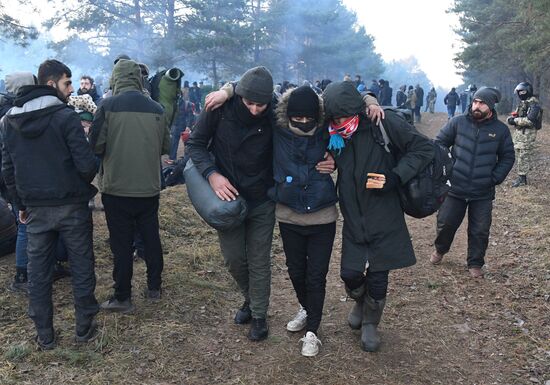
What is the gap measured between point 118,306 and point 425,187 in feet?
9.00

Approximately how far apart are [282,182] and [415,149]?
992 mm

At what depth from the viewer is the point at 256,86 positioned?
343 cm

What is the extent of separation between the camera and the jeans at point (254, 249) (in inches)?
151

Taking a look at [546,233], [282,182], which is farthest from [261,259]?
[546,233]

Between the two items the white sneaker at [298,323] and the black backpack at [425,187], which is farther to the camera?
the white sneaker at [298,323]

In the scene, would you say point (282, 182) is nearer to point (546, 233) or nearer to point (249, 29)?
point (546, 233)

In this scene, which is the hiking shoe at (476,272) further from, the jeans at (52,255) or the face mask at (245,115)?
the jeans at (52,255)

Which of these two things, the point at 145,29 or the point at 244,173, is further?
the point at 145,29

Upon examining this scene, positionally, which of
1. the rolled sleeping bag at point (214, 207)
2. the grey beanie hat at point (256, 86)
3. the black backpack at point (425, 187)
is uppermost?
the grey beanie hat at point (256, 86)

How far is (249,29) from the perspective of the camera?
3111 cm

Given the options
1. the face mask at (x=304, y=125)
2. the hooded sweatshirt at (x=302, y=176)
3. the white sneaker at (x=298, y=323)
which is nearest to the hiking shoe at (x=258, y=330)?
the white sneaker at (x=298, y=323)

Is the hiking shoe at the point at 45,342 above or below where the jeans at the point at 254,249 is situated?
below

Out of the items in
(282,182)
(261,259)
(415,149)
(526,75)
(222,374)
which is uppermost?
(526,75)

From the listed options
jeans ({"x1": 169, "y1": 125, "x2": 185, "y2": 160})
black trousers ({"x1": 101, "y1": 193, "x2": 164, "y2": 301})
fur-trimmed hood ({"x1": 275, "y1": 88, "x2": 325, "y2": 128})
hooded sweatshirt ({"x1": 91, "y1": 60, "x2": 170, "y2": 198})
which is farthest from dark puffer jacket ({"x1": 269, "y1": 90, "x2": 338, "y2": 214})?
jeans ({"x1": 169, "y1": 125, "x2": 185, "y2": 160})
